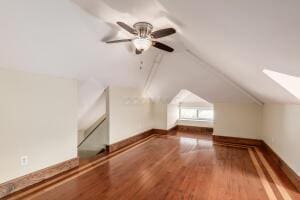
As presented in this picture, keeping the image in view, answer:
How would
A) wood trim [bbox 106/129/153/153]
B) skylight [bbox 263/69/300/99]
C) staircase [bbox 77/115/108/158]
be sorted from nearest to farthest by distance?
skylight [bbox 263/69/300/99], wood trim [bbox 106/129/153/153], staircase [bbox 77/115/108/158]

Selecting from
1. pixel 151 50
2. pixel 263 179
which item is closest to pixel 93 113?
pixel 151 50

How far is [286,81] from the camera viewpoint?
2.02 m

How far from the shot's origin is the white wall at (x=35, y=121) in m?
2.29

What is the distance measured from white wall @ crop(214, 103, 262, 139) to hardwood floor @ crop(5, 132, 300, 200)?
3.35ft

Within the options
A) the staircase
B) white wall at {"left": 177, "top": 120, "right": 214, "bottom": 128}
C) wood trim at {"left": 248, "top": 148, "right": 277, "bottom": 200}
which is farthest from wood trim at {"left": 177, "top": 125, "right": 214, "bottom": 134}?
the staircase

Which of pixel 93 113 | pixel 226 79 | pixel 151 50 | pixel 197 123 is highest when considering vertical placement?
pixel 151 50

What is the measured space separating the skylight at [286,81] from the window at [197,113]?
4713mm

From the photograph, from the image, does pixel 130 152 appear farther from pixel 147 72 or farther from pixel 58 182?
pixel 147 72

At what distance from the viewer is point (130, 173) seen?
3057mm

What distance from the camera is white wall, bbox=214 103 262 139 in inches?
201

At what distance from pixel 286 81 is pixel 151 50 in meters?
2.61

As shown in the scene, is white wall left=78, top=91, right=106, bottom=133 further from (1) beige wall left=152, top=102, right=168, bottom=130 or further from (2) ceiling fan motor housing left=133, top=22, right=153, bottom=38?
(2) ceiling fan motor housing left=133, top=22, right=153, bottom=38

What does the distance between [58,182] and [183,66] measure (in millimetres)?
3589

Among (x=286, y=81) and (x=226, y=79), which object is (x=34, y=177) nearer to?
(x=286, y=81)
